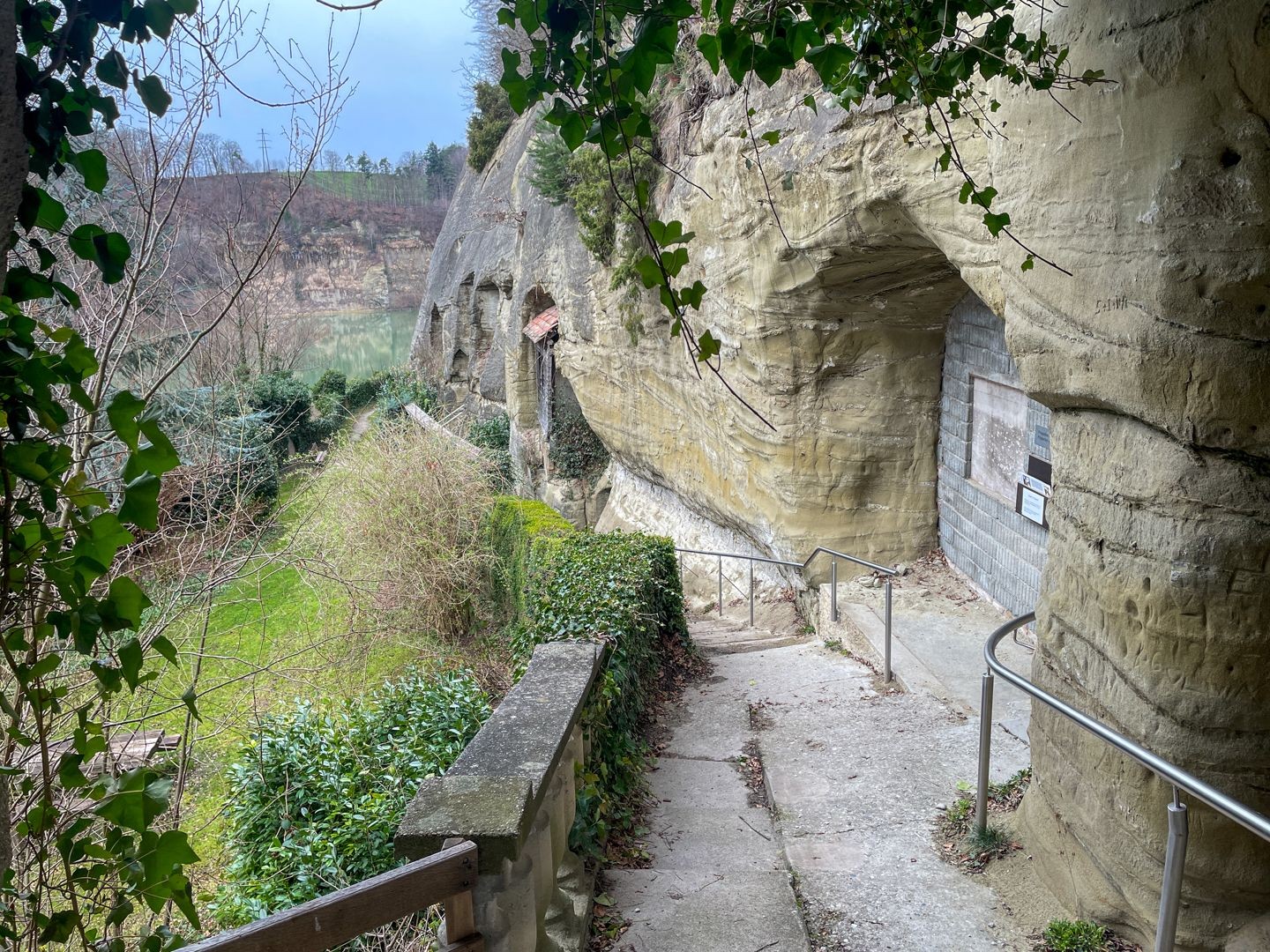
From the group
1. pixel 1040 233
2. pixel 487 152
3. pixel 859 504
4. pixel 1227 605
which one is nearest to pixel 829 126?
pixel 859 504

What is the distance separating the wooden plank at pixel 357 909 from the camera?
206cm

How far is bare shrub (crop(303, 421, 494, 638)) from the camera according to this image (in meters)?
11.5

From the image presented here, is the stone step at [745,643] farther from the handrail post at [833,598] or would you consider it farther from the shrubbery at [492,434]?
the shrubbery at [492,434]

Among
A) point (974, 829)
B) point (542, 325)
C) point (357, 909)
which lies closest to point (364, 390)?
point (542, 325)

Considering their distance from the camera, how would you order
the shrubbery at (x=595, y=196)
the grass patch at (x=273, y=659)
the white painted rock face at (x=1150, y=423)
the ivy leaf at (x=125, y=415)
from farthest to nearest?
the shrubbery at (x=595, y=196) < the grass patch at (x=273, y=659) < the white painted rock face at (x=1150, y=423) < the ivy leaf at (x=125, y=415)

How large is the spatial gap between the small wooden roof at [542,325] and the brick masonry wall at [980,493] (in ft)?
37.3

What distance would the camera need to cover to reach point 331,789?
503 centimetres

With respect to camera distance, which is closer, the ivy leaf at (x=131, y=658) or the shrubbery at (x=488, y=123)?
the ivy leaf at (x=131, y=658)

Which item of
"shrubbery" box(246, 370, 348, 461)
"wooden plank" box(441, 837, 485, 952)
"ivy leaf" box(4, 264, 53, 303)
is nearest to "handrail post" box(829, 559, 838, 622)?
"wooden plank" box(441, 837, 485, 952)

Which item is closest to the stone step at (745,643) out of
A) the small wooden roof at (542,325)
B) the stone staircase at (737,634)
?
the stone staircase at (737,634)

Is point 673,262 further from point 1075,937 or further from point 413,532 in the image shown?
point 413,532

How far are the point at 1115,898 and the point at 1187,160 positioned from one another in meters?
2.40

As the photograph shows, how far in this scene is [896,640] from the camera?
7.60m

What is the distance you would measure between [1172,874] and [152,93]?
3157 mm
